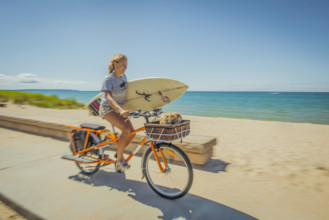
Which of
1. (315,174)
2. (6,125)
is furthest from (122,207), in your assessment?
(6,125)

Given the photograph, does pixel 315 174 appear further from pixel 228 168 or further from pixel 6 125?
pixel 6 125

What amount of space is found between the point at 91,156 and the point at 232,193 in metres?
2.41

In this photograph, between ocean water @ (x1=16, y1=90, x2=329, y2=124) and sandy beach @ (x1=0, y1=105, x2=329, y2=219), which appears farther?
ocean water @ (x1=16, y1=90, x2=329, y2=124)

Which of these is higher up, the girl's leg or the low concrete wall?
the girl's leg

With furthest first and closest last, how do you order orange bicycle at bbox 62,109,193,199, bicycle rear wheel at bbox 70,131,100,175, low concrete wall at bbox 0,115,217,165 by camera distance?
low concrete wall at bbox 0,115,217,165
bicycle rear wheel at bbox 70,131,100,175
orange bicycle at bbox 62,109,193,199

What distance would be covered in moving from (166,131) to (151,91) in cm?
149

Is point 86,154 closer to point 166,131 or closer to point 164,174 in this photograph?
point 164,174

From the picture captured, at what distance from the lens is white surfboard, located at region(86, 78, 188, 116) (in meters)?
3.69

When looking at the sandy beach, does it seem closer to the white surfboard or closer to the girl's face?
the white surfboard

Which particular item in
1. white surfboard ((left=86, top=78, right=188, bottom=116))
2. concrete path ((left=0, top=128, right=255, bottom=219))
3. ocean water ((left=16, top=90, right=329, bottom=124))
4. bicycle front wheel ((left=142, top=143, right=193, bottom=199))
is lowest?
ocean water ((left=16, top=90, right=329, bottom=124))

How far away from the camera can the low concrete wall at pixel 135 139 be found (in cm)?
383

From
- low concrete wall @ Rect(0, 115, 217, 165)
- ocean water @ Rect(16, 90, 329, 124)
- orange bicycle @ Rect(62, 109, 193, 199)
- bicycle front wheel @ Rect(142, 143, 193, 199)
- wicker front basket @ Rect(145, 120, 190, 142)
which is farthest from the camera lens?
ocean water @ Rect(16, 90, 329, 124)

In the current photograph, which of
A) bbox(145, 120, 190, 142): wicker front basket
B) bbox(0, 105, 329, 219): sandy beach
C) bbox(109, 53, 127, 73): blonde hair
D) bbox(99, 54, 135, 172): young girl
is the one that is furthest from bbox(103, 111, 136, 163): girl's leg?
bbox(0, 105, 329, 219): sandy beach

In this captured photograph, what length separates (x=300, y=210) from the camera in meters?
2.47
